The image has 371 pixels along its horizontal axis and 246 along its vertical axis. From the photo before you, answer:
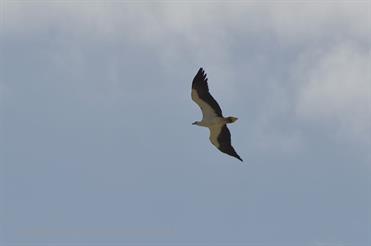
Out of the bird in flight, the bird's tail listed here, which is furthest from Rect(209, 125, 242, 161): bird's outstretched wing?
the bird's tail

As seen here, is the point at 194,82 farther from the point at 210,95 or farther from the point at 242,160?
the point at 242,160

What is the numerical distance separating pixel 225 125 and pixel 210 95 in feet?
6.35

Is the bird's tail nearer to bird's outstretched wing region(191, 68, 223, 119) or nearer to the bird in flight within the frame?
the bird in flight

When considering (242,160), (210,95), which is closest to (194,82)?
(210,95)

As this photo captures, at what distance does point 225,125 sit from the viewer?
176ft

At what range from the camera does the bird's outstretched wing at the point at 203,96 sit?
174 ft

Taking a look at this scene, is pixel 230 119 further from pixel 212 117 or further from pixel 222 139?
pixel 222 139

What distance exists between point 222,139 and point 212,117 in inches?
56.3

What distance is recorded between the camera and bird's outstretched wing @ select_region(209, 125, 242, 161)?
53844mm

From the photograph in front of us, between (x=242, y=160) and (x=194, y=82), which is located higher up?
(x=194, y=82)

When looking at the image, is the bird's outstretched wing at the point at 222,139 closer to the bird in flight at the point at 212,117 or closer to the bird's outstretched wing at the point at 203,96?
the bird in flight at the point at 212,117

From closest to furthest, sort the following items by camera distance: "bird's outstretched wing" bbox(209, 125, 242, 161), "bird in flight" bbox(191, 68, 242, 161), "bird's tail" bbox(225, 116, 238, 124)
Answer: "bird's tail" bbox(225, 116, 238, 124), "bird in flight" bbox(191, 68, 242, 161), "bird's outstretched wing" bbox(209, 125, 242, 161)

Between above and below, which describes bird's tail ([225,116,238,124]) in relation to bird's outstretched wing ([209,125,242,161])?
above

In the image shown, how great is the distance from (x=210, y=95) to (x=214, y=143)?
3.08 metres
